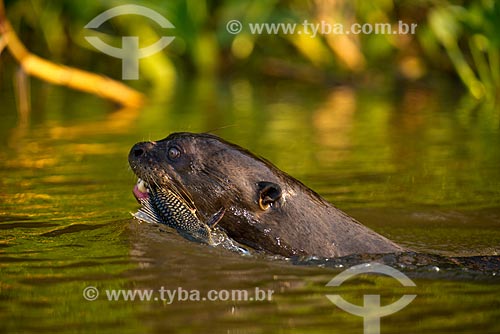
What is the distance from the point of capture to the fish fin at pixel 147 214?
6.39 meters

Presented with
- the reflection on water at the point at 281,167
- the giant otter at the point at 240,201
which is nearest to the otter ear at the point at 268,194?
the giant otter at the point at 240,201

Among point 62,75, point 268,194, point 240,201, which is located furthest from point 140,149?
point 62,75

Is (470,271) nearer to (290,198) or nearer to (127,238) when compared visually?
(290,198)

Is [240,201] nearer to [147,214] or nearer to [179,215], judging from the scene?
[179,215]

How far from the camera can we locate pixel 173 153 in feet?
20.7

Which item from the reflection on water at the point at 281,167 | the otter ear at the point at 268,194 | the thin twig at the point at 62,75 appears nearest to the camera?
the reflection on water at the point at 281,167

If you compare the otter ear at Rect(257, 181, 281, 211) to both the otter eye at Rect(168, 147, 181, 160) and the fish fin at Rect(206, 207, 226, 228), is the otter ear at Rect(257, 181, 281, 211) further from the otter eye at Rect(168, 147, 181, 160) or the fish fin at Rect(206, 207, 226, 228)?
the otter eye at Rect(168, 147, 181, 160)

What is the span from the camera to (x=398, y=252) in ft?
19.8

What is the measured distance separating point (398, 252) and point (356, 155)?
3.51m

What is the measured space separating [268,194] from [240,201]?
0.16 metres

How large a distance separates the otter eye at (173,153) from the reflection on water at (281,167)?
0.45m

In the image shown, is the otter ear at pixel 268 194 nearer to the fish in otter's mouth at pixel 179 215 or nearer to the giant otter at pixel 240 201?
the giant otter at pixel 240 201

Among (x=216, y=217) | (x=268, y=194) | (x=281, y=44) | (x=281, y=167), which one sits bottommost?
(x=216, y=217)

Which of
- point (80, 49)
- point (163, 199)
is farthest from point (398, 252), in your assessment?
point (80, 49)
